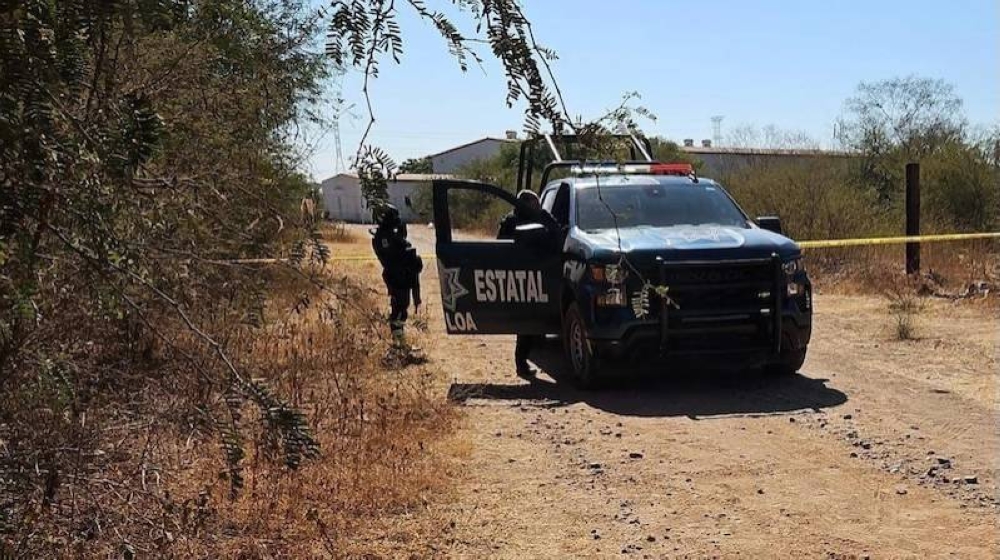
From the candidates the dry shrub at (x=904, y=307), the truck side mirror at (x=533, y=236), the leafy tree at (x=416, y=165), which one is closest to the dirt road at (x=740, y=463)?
the dry shrub at (x=904, y=307)

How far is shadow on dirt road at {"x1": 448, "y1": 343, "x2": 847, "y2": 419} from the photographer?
7.18 metres

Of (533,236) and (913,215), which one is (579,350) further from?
(913,215)

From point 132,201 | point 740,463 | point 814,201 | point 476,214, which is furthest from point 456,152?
point 132,201

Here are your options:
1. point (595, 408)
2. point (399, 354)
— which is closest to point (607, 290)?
point (595, 408)

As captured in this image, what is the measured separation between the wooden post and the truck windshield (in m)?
7.12

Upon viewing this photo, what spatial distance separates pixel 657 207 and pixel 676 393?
1697 mm

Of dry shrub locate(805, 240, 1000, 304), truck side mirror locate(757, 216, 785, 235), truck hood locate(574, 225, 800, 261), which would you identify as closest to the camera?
truck hood locate(574, 225, 800, 261)

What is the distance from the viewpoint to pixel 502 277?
8.20 m

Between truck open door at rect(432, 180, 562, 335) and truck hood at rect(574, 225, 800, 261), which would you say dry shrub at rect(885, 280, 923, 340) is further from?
truck open door at rect(432, 180, 562, 335)

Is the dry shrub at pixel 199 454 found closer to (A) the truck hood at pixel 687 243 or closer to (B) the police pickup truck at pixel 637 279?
(B) the police pickup truck at pixel 637 279

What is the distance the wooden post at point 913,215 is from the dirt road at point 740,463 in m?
5.91

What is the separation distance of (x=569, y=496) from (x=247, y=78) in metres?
2.69

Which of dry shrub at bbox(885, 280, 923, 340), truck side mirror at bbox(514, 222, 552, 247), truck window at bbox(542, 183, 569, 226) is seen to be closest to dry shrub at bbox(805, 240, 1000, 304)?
dry shrub at bbox(885, 280, 923, 340)

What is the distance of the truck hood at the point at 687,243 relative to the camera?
7.41 meters
